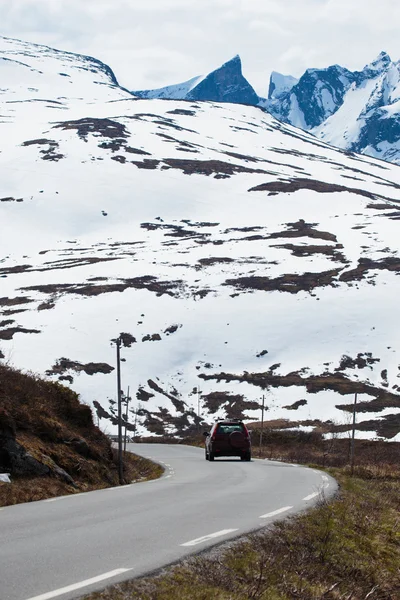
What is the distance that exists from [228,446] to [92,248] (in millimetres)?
138031

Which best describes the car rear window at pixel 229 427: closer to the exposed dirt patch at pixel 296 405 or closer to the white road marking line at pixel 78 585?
the white road marking line at pixel 78 585

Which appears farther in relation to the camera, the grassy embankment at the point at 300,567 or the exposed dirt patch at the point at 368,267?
the exposed dirt patch at the point at 368,267

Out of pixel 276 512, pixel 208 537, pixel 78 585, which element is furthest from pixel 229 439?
pixel 78 585

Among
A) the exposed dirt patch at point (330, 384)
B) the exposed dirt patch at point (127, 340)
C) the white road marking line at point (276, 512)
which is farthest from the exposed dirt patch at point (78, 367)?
the white road marking line at point (276, 512)

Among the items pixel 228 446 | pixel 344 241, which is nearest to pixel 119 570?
pixel 228 446

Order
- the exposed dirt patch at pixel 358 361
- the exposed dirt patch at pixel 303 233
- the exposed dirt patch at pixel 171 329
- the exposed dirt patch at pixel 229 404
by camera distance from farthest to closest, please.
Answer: the exposed dirt patch at pixel 303 233 → the exposed dirt patch at pixel 171 329 → the exposed dirt patch at pixel 358 361 → the exposed dirt patch at pixel 229 404

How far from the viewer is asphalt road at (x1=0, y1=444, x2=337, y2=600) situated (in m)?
7.25

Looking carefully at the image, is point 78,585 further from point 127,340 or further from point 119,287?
point 119,287

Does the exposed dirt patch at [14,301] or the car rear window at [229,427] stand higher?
the exposed dirt patch at [14,301]

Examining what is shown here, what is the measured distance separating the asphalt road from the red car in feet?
45.2

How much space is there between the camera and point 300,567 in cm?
838

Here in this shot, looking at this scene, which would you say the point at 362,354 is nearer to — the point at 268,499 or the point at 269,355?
the point at 269,355

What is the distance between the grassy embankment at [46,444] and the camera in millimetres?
17438

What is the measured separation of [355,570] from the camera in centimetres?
876
